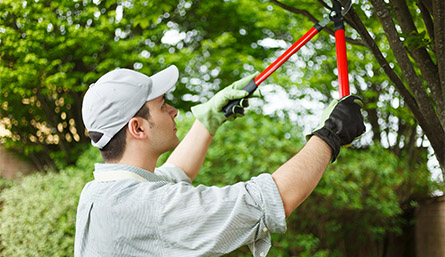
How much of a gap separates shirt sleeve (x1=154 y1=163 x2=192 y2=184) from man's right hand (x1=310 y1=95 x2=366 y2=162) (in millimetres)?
885

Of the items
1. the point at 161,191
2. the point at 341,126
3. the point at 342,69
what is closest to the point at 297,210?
the point at 342,69

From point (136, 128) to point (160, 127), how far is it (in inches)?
3.9

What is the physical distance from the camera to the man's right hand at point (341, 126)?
178cm

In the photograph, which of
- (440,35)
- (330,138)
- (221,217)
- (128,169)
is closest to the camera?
(221,217)

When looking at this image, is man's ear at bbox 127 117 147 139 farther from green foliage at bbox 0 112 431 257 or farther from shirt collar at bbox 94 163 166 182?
green foliage at bbox 0 112 431 257

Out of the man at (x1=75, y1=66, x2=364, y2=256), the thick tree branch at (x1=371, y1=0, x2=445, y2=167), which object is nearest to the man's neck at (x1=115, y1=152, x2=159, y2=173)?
the man at (x1=75, y1=66, x2=364, y2=256)

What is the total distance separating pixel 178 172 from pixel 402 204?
5622 millimetres

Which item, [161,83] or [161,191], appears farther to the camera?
[161,83]

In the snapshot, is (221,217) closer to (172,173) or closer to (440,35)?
(172,173)

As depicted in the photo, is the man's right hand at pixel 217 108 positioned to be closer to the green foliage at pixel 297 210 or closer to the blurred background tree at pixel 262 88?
the blurred background tree at pixel 262 88

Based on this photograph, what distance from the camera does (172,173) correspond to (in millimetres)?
2465

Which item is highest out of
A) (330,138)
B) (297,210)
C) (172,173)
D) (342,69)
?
(342,69)

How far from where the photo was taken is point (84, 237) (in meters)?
1.93

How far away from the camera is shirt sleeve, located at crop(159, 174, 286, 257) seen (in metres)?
1.62
